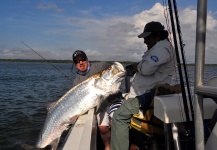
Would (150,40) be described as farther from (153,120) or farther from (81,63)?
(81,63)

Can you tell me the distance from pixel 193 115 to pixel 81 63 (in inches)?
151

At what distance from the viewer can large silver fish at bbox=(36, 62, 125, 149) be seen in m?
4.77

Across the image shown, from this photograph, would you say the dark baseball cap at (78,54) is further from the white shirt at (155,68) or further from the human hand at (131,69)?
the white shirt at (155,68)

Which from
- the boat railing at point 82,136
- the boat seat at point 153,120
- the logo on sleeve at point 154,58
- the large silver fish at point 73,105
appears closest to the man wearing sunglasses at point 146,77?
the logo on sleeve at point 154,58

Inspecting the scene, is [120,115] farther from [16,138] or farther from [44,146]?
[16,138]

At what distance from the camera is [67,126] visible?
4992 millimetres

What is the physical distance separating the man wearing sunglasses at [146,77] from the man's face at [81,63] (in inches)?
78.5

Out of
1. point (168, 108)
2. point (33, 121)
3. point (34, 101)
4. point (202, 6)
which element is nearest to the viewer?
point (202, 6)

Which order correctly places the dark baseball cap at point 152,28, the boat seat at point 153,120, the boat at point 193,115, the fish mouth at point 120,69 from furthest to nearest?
the fish mouth at point 120,69
the dark baseball cap at point 152,28
the boat seat at point 153,120
the boat at point 193,115

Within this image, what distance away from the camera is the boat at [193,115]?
5.00ft

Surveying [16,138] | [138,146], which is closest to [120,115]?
[138,146]

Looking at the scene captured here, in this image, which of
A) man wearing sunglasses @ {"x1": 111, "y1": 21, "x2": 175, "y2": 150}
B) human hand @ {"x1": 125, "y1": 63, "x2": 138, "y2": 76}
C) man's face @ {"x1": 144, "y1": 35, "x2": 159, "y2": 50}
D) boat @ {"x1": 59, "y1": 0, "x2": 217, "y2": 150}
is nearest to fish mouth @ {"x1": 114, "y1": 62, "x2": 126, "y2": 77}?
human hand @ {"x1": 125, "y1": 63, "x2": 138, "y2": 76}

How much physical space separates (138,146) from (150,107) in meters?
0.85

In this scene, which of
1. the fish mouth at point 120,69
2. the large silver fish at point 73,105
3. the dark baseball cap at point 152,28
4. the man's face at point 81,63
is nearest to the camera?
the dark baseball cap at point 152,28
